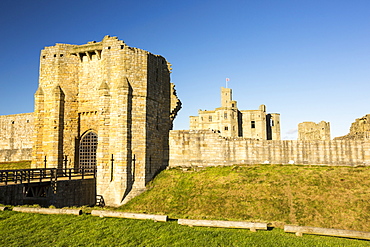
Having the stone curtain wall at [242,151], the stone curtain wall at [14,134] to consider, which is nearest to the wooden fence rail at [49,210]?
the stone curtain wall at [242,151]

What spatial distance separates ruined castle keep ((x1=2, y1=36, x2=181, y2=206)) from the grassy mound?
2307mm

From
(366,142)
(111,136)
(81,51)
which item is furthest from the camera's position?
(81,51)

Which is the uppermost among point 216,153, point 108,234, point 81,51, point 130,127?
point 81,51

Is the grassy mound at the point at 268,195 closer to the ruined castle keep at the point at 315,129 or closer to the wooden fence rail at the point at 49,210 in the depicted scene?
the wooden fence rail at the point at 49,210

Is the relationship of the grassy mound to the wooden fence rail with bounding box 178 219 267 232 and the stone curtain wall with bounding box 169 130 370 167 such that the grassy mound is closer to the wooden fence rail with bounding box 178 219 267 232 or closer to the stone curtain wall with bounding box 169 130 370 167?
the stone curtain wall with bounding box 169 130 370 167

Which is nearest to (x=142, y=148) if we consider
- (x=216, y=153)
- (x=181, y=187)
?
(x=181, y=187)

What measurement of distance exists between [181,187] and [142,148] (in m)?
4.07

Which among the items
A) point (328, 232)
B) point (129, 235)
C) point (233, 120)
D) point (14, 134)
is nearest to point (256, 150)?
point (328, 232)

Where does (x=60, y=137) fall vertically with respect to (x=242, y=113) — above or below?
below

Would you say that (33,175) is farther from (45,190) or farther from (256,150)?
(256,150)

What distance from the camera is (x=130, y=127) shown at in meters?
22.6

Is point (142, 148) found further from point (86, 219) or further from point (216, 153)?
point (86, 219)

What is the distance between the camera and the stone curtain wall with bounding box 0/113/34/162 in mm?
41594

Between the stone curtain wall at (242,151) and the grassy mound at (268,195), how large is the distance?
1.13 m
